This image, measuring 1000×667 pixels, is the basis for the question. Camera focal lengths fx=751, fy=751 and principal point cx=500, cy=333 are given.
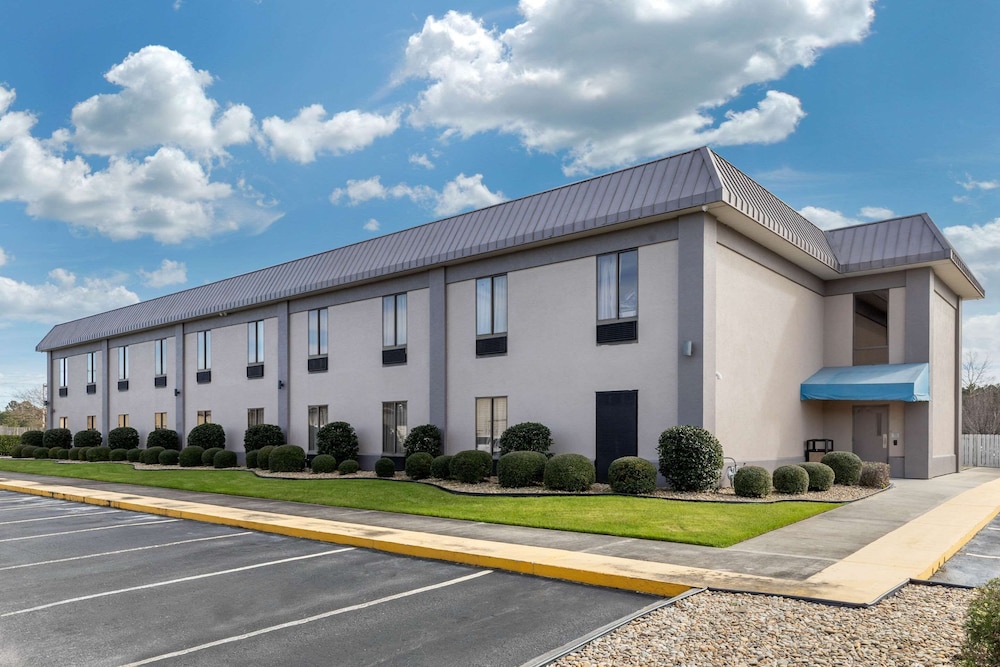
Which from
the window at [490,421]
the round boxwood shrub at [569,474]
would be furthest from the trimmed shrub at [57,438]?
the round boxwood shrub at [569,474]

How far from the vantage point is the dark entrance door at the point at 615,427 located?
61.3 feet

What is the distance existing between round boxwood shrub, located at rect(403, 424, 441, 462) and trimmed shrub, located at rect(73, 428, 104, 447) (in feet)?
76.6

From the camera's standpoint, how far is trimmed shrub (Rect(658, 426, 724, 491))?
1662 cm

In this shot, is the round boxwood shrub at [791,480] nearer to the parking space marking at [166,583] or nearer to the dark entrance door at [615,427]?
the dark entrance door at [615,427]

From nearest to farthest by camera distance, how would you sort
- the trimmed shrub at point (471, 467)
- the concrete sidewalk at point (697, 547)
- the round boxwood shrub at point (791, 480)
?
the concrete sidewalk at point (697, 547) → the round boxwood shrub at point (791, 480) → the trimmed shrub at point (471, 467)

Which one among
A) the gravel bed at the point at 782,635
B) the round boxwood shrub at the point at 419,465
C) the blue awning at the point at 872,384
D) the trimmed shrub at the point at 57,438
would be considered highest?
the blue awning at the point at 872,384

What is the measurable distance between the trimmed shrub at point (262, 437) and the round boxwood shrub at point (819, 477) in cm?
1887

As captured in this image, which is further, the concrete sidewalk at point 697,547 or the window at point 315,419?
the window at point 315,419

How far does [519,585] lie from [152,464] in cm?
2714

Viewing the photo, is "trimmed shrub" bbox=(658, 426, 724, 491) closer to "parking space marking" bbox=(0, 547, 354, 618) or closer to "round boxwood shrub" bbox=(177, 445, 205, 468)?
"parking space marking" bbox=(0, 547, 354, 618)

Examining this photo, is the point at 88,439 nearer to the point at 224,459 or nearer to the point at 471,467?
the point at 224,459

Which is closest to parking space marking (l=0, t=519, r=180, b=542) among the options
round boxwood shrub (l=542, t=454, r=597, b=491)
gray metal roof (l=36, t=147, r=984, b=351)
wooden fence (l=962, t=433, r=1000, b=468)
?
round boxwood shrub (l=542, t=454, r=597, b=491)

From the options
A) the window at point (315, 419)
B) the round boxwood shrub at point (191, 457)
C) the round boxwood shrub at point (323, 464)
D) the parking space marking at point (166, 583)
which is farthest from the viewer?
the round boxwood shrub at point (191, 457)

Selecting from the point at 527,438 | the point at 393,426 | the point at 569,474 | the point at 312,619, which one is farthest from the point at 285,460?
the point at 312,619
